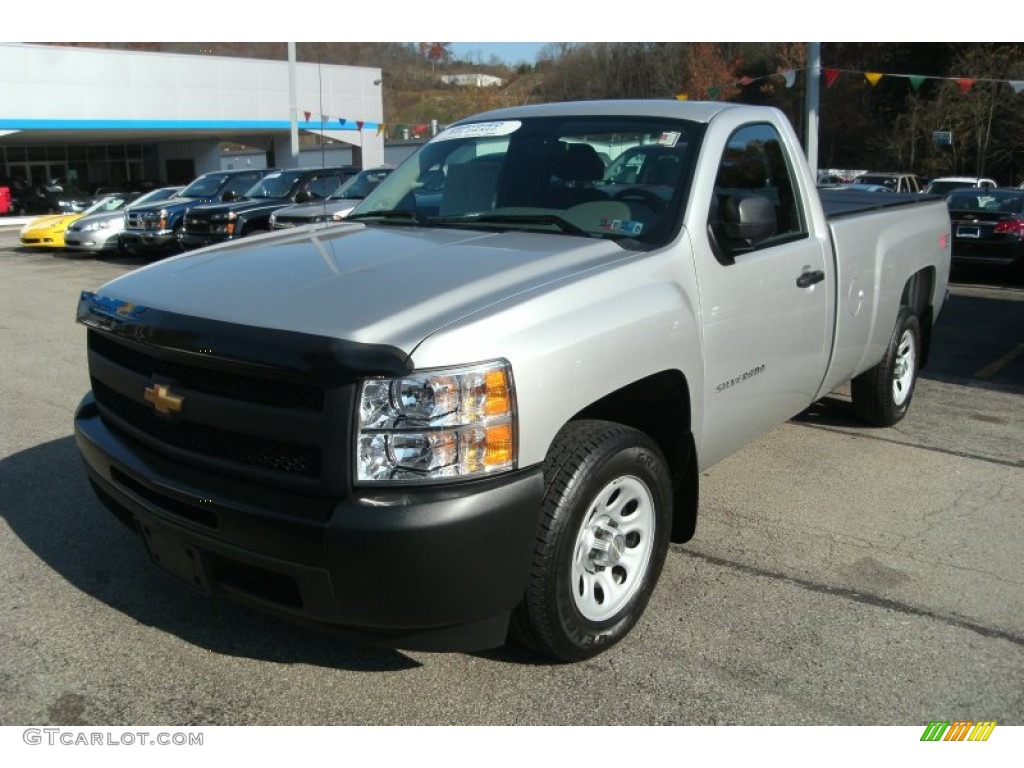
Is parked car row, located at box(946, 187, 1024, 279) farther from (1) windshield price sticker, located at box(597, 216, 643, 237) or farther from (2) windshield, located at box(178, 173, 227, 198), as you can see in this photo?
(2) windshield, located at box(178, 173, 227, 198)

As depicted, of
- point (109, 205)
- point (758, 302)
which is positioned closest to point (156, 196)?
point (109, 205)

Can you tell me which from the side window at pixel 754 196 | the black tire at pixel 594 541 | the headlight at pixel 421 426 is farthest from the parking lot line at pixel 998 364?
the headlight at pixel 421 426

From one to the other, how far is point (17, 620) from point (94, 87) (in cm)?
3972

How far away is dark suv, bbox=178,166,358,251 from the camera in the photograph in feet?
49.6

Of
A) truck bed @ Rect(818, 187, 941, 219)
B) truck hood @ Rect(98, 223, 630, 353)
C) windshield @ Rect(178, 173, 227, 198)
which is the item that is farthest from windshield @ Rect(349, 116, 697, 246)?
windshield @ Rect(178, 173, 227, 198)

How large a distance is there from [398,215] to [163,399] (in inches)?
65.5

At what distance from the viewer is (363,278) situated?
3.20 meters

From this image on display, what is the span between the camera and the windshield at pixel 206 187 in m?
18.2

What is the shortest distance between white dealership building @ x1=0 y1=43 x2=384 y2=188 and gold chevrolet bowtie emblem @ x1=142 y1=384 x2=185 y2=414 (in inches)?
1200

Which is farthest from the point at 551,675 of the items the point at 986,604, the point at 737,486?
the point at 737,486

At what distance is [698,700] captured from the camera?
3.08 metres

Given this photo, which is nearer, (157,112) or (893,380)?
(893,380)

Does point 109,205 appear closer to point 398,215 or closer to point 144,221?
point 144,221

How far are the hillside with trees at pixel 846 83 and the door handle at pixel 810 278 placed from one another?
23.1 metres
